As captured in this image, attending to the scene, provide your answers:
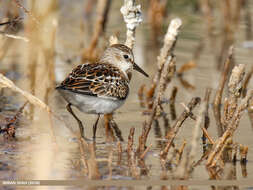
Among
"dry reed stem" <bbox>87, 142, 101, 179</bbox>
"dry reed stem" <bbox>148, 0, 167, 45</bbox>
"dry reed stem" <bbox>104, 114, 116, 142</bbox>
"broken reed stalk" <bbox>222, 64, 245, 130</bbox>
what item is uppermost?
"dry reed stem" <bbox>148, 0, 167, 45</bbox>

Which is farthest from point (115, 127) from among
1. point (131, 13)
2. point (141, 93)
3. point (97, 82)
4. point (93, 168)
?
point (93, 168)

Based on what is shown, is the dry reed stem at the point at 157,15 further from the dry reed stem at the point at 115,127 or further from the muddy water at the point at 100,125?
the dry reed stem at the point at 115,127

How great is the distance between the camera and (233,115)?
586cm

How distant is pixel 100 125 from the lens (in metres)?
7.60

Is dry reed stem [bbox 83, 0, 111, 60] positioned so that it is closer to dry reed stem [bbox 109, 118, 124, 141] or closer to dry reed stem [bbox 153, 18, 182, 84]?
dry reed stem [bbox 153, 18, 182, 84]

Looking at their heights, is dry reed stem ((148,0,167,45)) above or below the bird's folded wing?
above

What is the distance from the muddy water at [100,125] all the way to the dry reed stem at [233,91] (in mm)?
516

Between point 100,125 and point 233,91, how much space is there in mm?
2007

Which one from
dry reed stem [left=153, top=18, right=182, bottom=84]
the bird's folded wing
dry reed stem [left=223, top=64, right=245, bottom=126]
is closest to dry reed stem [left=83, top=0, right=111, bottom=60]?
dry reed stem [left=153, top=18, right=182, bottom=84]

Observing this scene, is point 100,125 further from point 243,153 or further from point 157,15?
point 157,15

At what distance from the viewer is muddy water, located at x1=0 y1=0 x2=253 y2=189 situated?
18.6 feet

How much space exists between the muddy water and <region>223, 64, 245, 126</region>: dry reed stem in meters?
0.52

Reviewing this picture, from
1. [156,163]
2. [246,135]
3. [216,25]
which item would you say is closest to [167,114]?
[246,135]

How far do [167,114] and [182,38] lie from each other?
15.0 ft
